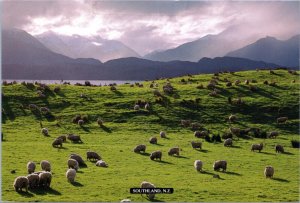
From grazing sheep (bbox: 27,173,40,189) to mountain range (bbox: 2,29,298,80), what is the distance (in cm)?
1185

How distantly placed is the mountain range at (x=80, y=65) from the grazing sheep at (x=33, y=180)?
11850mm

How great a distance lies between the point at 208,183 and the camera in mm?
29141

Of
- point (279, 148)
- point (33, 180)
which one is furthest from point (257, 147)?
point (33, 180)

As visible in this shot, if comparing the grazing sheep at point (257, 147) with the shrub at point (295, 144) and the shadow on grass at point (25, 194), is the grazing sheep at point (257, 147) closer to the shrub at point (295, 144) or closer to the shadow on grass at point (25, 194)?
the shrub at point (295, 144)

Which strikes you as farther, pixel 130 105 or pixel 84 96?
pixel 84 96

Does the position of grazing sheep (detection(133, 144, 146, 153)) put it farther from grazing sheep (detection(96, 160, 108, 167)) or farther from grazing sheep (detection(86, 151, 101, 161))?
grazing sheep (detection(96, 160, 108, 167))

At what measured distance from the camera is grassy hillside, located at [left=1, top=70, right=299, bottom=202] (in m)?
27.0

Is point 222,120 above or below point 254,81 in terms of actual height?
below

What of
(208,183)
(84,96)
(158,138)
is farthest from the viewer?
(84,96)

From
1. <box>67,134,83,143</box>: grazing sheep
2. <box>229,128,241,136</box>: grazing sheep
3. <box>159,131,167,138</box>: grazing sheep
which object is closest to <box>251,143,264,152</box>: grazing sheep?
<box>229,128,241,136</box>: grazing sheep

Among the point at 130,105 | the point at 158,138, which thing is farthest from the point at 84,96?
the point at 158,138

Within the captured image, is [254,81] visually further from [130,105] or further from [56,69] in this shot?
[56,69]

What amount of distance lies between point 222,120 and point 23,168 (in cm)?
3357

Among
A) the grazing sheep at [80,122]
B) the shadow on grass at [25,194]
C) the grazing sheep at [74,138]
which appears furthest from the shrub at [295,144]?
the shadow on grass at [25,194]
